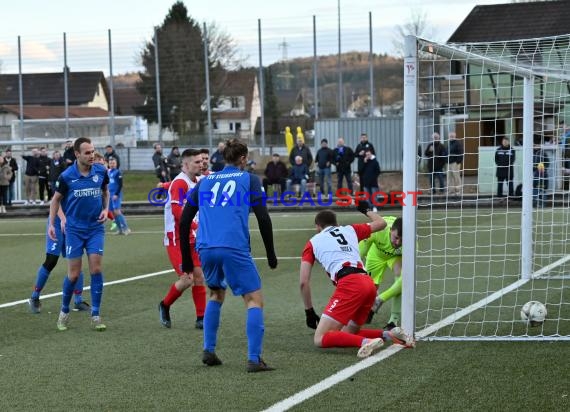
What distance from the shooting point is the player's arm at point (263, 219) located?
7191 millimetres

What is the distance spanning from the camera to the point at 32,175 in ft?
96.3

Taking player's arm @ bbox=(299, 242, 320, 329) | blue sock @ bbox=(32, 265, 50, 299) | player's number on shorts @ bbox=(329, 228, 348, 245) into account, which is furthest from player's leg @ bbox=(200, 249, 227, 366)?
blue sock @ bbox=(32, 265, 50, 299)

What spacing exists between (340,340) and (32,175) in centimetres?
2327

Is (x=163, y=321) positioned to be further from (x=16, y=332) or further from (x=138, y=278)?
(x=138, y=278)

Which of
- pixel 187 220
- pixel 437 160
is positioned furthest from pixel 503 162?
pixel 187 220

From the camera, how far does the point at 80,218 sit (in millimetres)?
9797

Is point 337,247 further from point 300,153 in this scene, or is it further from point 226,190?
point 300,153

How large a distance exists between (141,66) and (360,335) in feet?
104

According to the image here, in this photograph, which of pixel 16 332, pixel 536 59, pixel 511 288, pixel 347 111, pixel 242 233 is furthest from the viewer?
pixel 347 111

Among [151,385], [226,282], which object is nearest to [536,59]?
[226,282]

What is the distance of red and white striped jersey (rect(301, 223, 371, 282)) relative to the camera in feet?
26.5

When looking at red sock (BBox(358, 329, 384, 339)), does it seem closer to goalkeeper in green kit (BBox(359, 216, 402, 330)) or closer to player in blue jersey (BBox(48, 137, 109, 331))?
goalkeeper in green kit (BBox(359, 216, 402, 330))

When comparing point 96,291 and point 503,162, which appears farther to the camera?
point 503,162

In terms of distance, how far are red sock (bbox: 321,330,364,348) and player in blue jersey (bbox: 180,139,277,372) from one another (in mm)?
777
